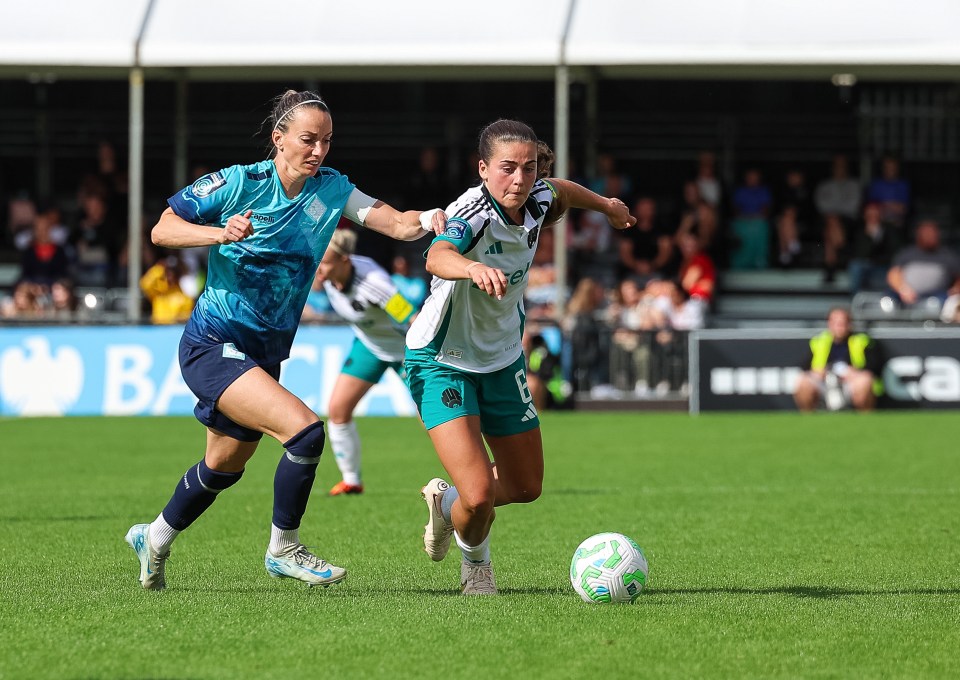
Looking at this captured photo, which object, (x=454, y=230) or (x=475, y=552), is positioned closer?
(x=454, y=230)

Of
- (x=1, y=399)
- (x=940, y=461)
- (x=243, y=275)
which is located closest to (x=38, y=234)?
(x=1, y=399)

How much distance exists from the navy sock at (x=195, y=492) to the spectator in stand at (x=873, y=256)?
17092mm

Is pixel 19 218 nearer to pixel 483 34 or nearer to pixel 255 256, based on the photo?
pixel 483 34

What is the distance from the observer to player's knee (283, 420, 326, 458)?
20.6 feet

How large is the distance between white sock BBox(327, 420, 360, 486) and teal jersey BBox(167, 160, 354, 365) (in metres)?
4.28

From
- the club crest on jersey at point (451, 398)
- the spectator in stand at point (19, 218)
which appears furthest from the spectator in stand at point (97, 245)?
the club crest on jersey at point (451, 398)

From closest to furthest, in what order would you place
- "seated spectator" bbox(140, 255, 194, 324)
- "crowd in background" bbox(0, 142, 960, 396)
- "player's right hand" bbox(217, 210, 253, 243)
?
"player's right hand" bbox(217, 210, 253, 243)
"crowd in background" bbox(0, 142, 960, 396)
"seated spectator" bbox(140, 255, 194, 324)

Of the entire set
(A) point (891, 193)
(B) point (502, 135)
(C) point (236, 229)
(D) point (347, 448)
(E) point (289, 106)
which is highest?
(A) point (891, 193)

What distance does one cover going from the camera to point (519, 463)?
663 centimetres

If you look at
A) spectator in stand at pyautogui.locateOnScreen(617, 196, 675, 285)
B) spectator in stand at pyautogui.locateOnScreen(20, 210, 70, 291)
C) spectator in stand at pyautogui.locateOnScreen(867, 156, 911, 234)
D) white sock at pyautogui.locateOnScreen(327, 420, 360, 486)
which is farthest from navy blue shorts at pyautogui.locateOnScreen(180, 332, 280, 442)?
spectator in stand at pyautogui.locateOnScreen(867, 156, 911, 234)

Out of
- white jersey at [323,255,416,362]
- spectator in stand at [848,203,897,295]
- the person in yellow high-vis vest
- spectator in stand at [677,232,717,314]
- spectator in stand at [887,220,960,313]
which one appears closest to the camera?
white jersey at [323,255,416,362]

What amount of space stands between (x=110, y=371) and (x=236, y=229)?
13.6 m

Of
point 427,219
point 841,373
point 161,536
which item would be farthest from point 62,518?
point 841,373

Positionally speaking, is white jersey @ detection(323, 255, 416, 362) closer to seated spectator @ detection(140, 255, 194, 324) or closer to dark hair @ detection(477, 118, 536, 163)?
dark hair @ detection(477, 118, 536, 163)
